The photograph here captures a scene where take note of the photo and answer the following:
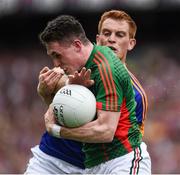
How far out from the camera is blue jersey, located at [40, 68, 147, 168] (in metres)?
6.66

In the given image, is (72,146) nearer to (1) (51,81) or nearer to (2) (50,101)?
(2) (50,101)

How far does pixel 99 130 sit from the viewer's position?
5.71 m

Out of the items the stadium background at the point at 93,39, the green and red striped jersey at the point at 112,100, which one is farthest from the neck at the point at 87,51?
the stadium background at the point at 93,39

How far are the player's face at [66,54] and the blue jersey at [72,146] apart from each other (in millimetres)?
1044

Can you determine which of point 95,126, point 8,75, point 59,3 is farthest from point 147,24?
point 95,126

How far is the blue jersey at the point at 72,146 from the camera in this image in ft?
21.9

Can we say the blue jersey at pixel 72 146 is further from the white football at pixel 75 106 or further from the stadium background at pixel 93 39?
the stadium background at pixel 93 39

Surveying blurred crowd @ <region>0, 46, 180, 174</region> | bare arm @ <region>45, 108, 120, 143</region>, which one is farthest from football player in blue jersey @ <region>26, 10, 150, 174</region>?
blurred crowd @ <region>0, 46, 180, 174</region>

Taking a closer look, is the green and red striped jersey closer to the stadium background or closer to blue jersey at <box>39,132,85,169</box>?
blue jersey at <box>39,132,85,169</box>

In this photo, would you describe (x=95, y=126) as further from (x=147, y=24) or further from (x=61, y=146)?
(x=147, y=24)

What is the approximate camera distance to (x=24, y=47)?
19375 millimetres

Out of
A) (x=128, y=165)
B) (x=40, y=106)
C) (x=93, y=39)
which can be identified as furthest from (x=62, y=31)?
(x=93, y=39)

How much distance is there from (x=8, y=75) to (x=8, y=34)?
2.74 metres

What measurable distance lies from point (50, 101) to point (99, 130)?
1.04m
